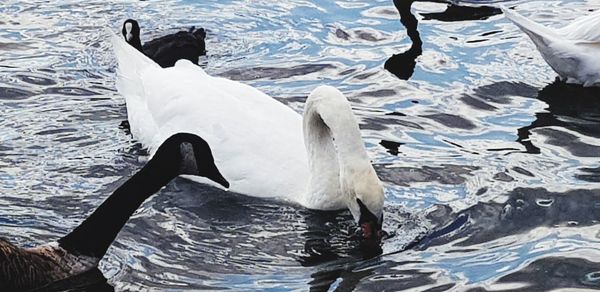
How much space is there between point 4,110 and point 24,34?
2.43m

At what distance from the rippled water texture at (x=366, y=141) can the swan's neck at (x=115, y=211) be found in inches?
7.6

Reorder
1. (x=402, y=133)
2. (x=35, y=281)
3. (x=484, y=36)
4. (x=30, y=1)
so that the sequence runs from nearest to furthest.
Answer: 1. (x=35, y=281)
2. (x=402, y=133)
3. (x=484, y=36)
4. (x=30, y=1)

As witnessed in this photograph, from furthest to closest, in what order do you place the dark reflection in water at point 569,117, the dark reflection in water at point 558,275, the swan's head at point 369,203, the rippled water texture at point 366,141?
1. the dark reflection in water at point 569,117
2. the swan's head at point 369,203
3. the rippled water texture at point 366,141
4. the dark reflection in water at point 558,275

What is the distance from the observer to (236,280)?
7.32 m

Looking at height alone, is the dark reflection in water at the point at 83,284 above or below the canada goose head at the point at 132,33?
below

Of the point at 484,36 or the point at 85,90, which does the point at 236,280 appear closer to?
the point at 85,90

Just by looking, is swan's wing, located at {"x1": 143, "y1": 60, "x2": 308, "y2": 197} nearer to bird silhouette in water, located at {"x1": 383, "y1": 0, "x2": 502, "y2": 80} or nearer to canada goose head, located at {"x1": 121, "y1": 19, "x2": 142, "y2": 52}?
canada goose head, located at {"x1": 121, "y1": 19, "x2": 142, "y2": 52}

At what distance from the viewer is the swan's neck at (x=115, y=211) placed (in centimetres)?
741

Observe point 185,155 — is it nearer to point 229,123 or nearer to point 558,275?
point 229,123

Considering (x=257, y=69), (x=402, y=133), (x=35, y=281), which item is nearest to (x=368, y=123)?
(x=402, y=133)

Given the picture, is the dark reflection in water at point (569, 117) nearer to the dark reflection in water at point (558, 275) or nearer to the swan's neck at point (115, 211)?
the dark reflection in water at point (558, 275)

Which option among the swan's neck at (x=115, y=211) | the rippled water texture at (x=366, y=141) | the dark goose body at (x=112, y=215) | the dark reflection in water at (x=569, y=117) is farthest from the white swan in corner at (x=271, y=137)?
the dark reflection in water at (x=569, y=117)

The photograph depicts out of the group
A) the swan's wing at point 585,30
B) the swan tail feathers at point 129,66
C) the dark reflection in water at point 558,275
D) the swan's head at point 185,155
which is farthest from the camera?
the swan's wing at point 585,30

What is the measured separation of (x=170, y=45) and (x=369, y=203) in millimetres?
4180
